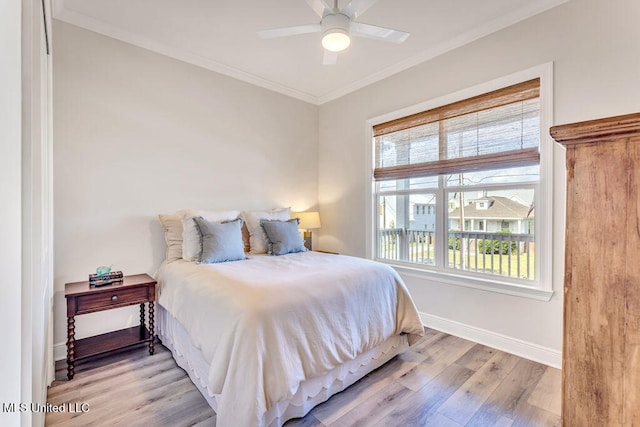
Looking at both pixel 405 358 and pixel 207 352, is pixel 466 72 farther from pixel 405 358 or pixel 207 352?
pixel 207 352

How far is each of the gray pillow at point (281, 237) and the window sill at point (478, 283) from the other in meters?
1.19

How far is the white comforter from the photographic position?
142cm

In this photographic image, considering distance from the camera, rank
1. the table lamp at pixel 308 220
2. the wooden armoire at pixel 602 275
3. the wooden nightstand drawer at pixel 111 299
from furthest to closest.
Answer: the table lamp at pixel 308 220 < the wooden nightstand drawer at pixel 111 299 < the wooden armoire at pixel 602 275

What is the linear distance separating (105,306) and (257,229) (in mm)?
1434

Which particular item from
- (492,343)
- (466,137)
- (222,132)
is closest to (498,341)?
(492,343)

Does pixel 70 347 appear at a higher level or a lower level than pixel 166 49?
lower

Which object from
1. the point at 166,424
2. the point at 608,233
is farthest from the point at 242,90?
the point at 608,233

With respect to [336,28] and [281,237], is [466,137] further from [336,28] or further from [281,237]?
[281,237]

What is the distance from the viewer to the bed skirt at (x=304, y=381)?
1.64 meters

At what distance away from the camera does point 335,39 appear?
1.90m

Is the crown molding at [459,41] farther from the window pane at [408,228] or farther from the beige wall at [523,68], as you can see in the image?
the window pane at [408,228]

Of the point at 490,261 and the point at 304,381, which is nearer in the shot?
the point at 304,381

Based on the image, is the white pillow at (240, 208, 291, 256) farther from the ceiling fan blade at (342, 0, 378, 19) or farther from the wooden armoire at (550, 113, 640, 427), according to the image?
the wooden armoire at (550, 113, 640, 427)

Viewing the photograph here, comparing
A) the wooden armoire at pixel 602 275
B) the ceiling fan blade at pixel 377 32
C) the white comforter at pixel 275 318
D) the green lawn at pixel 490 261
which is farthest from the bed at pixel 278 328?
the ceiling fan blade at pixel 377 32
